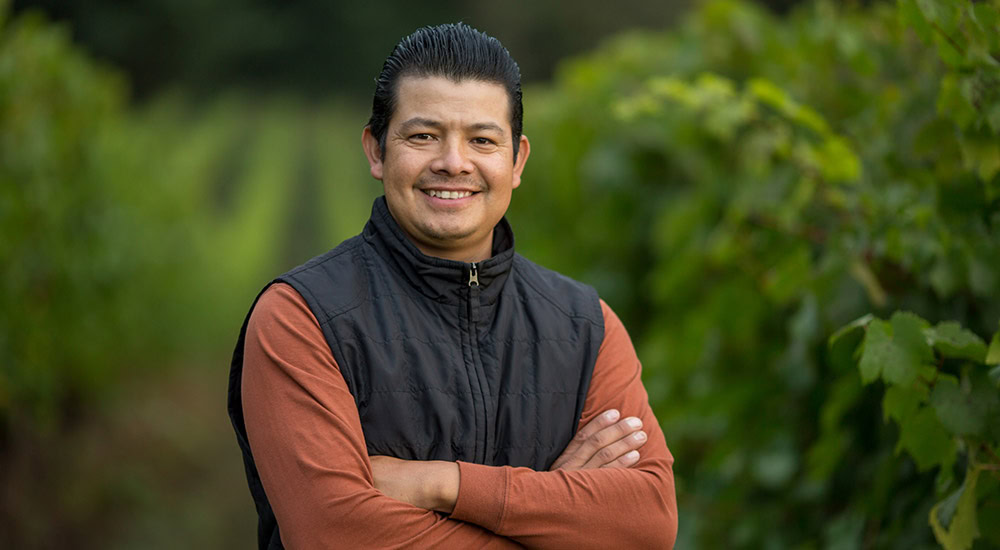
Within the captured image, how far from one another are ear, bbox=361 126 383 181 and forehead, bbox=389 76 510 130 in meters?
0.11

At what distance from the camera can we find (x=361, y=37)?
4781 cm

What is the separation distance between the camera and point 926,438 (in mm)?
2293

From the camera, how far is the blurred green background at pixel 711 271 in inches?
101

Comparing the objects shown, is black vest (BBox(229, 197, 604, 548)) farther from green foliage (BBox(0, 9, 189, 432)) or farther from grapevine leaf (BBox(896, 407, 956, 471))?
green foliage (BBox(0, 9, 189, 432))

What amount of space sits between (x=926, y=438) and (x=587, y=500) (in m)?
0.74

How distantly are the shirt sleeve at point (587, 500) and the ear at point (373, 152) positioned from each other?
0.60 metres

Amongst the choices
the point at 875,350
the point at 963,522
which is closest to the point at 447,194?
the point at 875,350

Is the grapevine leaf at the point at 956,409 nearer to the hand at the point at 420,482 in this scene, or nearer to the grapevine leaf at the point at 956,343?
the grapevine leaf at the point at 956,343

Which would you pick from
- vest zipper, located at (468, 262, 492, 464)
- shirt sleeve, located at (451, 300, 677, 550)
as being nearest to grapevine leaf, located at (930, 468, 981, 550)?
shirt sleeve, located at (451, 300, 677, 550)

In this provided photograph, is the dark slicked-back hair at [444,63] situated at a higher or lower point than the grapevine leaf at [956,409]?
higher

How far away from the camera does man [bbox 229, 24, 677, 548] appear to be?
78.3 inches

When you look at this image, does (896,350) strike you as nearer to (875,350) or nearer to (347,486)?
(875,350)

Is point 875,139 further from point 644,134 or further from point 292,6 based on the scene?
point 292,6

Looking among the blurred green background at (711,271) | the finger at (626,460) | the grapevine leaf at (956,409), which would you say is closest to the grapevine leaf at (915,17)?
the blurred green background at (711,271)
